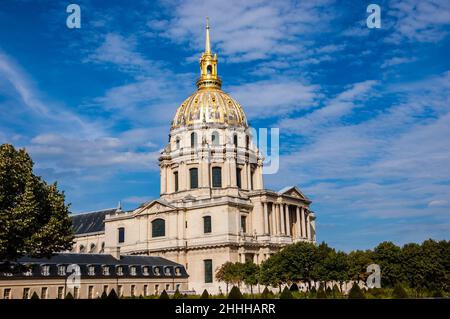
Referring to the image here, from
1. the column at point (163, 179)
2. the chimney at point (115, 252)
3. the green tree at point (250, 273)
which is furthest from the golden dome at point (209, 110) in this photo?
the green tree at point (250, 273)

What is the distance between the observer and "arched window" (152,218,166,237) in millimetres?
88312

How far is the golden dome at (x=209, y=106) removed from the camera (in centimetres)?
9575

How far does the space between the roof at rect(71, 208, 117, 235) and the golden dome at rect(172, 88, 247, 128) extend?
78.4 feet

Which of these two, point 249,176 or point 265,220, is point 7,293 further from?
point 249,176

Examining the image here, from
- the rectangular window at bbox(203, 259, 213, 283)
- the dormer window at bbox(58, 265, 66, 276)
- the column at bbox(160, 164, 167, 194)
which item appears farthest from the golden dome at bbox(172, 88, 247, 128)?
the dormer window at bbox(58, 265, 66, 276)

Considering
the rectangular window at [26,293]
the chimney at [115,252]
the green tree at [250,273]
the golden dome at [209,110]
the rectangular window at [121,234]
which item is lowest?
the rectangular window at [26,293]

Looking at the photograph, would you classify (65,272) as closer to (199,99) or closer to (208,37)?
(199,99)

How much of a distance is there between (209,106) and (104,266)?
3613 cm

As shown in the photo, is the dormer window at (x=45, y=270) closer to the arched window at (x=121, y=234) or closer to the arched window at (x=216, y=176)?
the arched window at (x=121, y=234)

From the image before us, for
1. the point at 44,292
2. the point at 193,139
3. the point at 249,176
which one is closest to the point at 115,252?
the point at 44,292

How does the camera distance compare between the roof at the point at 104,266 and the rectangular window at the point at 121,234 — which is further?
the rectangular window at the point at 121,234

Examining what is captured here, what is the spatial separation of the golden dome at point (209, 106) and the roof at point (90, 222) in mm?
23891

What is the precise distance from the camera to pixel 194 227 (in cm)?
8544
